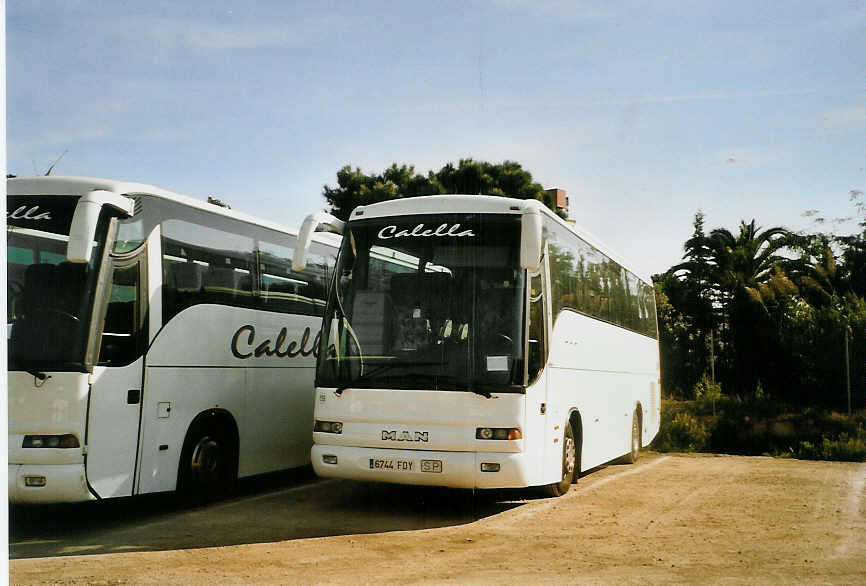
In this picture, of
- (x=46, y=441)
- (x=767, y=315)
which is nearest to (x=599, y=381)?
(x=46, y=441)

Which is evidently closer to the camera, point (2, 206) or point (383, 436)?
point (2, 206)

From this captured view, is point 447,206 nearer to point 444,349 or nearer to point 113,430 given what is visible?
point 444,349

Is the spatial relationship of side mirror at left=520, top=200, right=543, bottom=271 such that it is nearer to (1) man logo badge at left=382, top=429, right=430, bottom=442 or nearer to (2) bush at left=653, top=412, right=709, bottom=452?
(1) man logo badge at left=382, top=429, right=430, bottom=442

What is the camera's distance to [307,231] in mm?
9898

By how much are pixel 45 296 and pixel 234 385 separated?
306 centimetres

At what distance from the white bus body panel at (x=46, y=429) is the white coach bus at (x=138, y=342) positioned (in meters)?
0.01

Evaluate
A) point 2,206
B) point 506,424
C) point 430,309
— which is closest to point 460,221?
point 430,309

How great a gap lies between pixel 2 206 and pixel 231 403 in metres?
6.64

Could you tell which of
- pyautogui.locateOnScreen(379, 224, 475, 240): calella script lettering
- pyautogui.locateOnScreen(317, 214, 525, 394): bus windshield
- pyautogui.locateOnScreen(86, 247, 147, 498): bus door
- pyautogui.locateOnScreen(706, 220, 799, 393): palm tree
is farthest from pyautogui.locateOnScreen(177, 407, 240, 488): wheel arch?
pyautogui.locateOnScreen(706, 220, 799, 393): palm tree

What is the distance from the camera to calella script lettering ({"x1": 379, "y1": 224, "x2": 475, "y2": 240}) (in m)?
10.1

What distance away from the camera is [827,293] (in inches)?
1228

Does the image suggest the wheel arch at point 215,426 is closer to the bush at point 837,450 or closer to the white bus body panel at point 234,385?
the white bus body panel at point 234,385

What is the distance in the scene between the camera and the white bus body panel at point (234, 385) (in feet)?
31.3

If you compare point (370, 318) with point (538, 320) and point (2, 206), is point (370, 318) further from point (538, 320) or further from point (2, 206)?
point (2, 206)
